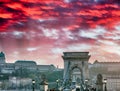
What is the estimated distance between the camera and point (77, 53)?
12525 centimetres

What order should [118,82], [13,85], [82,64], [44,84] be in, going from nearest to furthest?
[44,84] → [82,64] → [118,82] → [13,85]

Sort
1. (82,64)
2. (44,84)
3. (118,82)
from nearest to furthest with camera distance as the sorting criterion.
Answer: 1. (44,84)
2. (82,64)
3. (118,82)

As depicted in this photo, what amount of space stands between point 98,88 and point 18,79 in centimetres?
14174

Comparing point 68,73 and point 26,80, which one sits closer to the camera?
point 68,73

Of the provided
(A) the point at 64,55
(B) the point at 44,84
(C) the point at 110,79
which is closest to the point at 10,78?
(C) the point at 110,79

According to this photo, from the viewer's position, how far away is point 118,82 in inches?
6358

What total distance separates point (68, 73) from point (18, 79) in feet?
218

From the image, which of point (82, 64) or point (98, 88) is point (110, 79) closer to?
point (82, 64)

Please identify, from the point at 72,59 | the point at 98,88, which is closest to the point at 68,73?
the point at 72,59

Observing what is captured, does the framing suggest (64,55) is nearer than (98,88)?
No

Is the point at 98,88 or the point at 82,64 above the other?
the point at 82,64

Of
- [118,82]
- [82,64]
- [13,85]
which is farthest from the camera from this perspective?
[13,85]

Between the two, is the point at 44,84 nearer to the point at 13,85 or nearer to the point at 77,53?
the point at 77,53

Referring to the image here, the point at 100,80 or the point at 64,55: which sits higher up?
the point at 64,55
